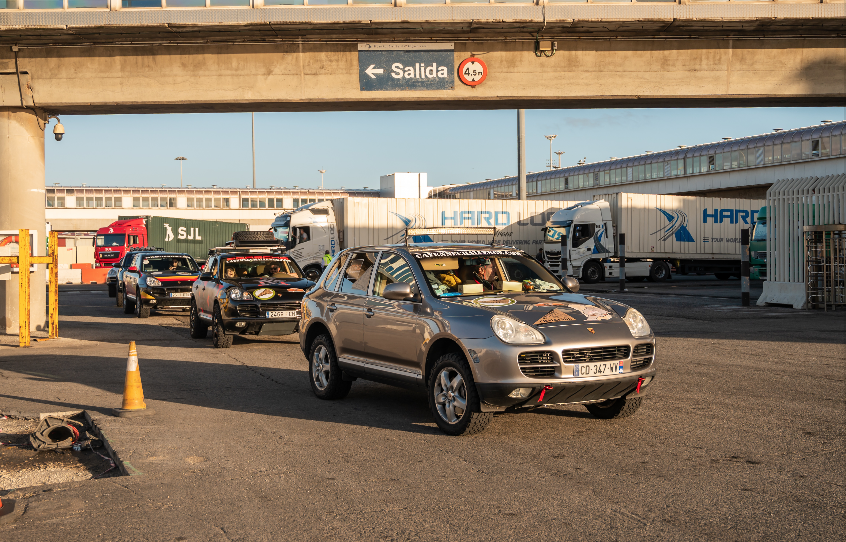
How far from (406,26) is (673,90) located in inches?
204

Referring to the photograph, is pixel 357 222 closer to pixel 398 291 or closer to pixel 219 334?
pixel 219 334

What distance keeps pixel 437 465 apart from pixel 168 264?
18.3m

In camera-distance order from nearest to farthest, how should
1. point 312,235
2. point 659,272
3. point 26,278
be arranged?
point 26,278 < point 312,235 < point 659,272

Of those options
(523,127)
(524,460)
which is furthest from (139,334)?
(523,127)

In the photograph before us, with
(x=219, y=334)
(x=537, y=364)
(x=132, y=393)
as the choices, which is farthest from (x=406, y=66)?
(x=537, y=364)

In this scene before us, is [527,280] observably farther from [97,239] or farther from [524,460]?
[97,239]

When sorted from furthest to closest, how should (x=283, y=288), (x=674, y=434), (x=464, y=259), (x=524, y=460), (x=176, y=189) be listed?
(x=176, y=189), (x=283, y=288), (x=464, y=259), (x=674, y=434), (x=524, y=460)

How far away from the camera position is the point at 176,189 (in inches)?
3728

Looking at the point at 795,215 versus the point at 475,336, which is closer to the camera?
the point at 475,336

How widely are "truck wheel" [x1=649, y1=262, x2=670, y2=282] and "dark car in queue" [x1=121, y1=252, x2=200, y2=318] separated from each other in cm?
2367

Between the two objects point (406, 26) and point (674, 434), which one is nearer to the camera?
point (674, 434)

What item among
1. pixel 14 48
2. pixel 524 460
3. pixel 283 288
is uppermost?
pixel 14 48

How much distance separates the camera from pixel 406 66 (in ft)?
51.8

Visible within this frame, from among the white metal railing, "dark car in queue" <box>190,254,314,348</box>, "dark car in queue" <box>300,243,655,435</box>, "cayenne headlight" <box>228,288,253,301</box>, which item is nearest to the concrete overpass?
"dark car in queue" <box>190,254,314,348</box>
